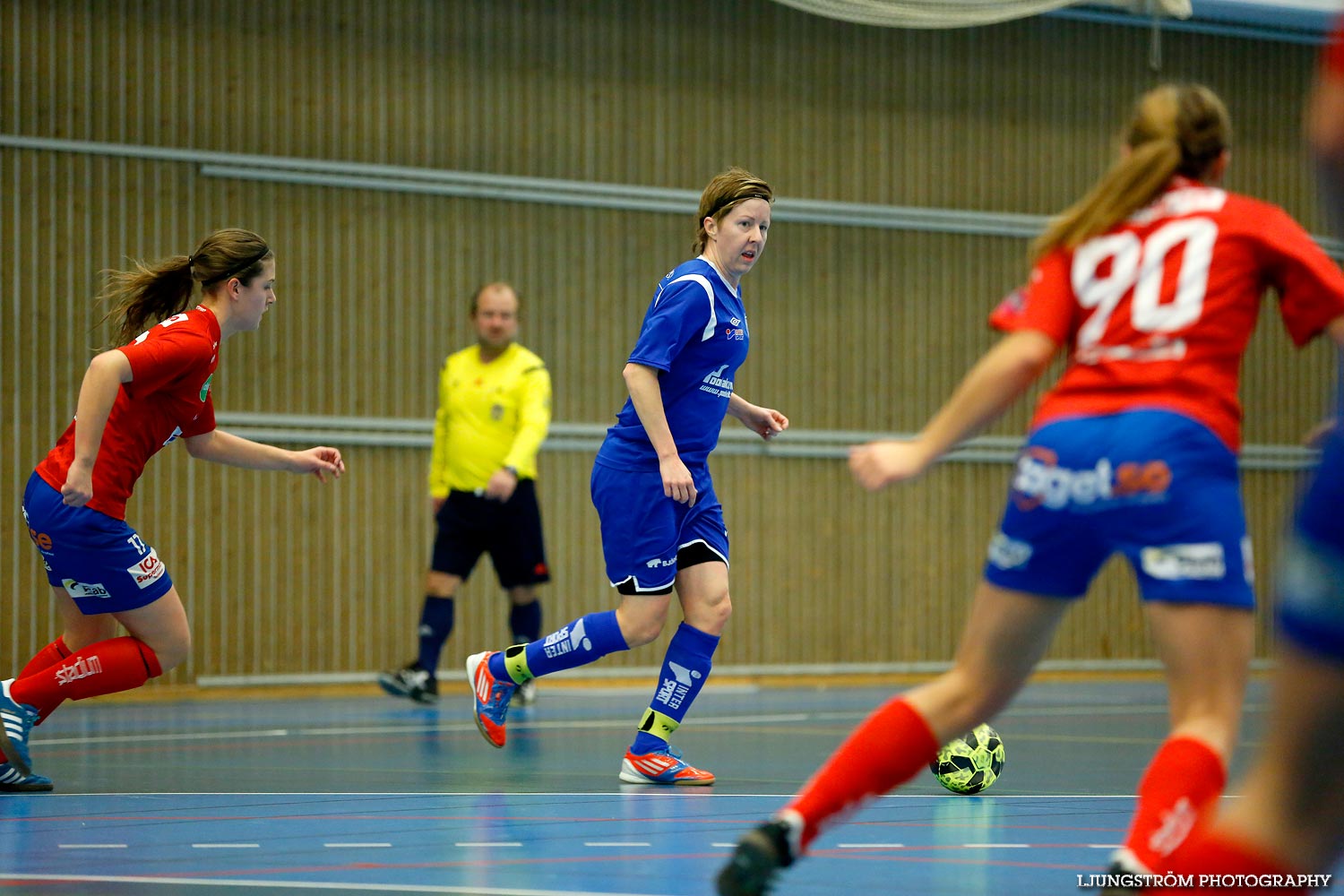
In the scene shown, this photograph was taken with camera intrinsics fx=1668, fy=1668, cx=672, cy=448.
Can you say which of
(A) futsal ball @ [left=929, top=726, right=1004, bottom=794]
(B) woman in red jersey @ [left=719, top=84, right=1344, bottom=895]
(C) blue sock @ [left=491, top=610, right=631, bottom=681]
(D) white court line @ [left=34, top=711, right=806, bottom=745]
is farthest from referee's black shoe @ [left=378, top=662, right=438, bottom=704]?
(B) woman in red jersey @ [left=719, top=84, right=1344, bottom=895]

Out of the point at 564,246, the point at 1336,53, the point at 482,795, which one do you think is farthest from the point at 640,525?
the point at 564,246

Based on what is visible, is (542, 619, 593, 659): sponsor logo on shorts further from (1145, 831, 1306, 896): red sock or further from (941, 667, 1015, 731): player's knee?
(1145, 831, 1306, 896): red sock

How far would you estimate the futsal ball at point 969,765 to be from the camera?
5.12m

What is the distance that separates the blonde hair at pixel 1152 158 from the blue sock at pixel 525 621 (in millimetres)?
6609

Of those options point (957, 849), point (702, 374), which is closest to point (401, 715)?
point (702, 374)

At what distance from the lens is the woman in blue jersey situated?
5.26 m

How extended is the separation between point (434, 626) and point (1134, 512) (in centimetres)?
702

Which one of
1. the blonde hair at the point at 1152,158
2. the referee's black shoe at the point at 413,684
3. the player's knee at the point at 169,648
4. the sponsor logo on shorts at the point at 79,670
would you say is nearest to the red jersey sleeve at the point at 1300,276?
the blonde hair at the point at 1152,158

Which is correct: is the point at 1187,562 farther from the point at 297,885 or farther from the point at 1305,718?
the point at 297,885

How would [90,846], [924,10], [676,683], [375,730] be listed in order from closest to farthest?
[90,846] → [676,683] → [375,730] → [924,10]

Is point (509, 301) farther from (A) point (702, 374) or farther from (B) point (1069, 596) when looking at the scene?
(B) point (1069, 596)

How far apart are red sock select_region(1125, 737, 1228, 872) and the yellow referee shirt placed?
666 cm

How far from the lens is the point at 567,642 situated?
17.9ft

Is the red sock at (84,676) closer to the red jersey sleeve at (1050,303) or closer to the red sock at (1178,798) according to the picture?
the red jersey sleeve at (1050,303)
